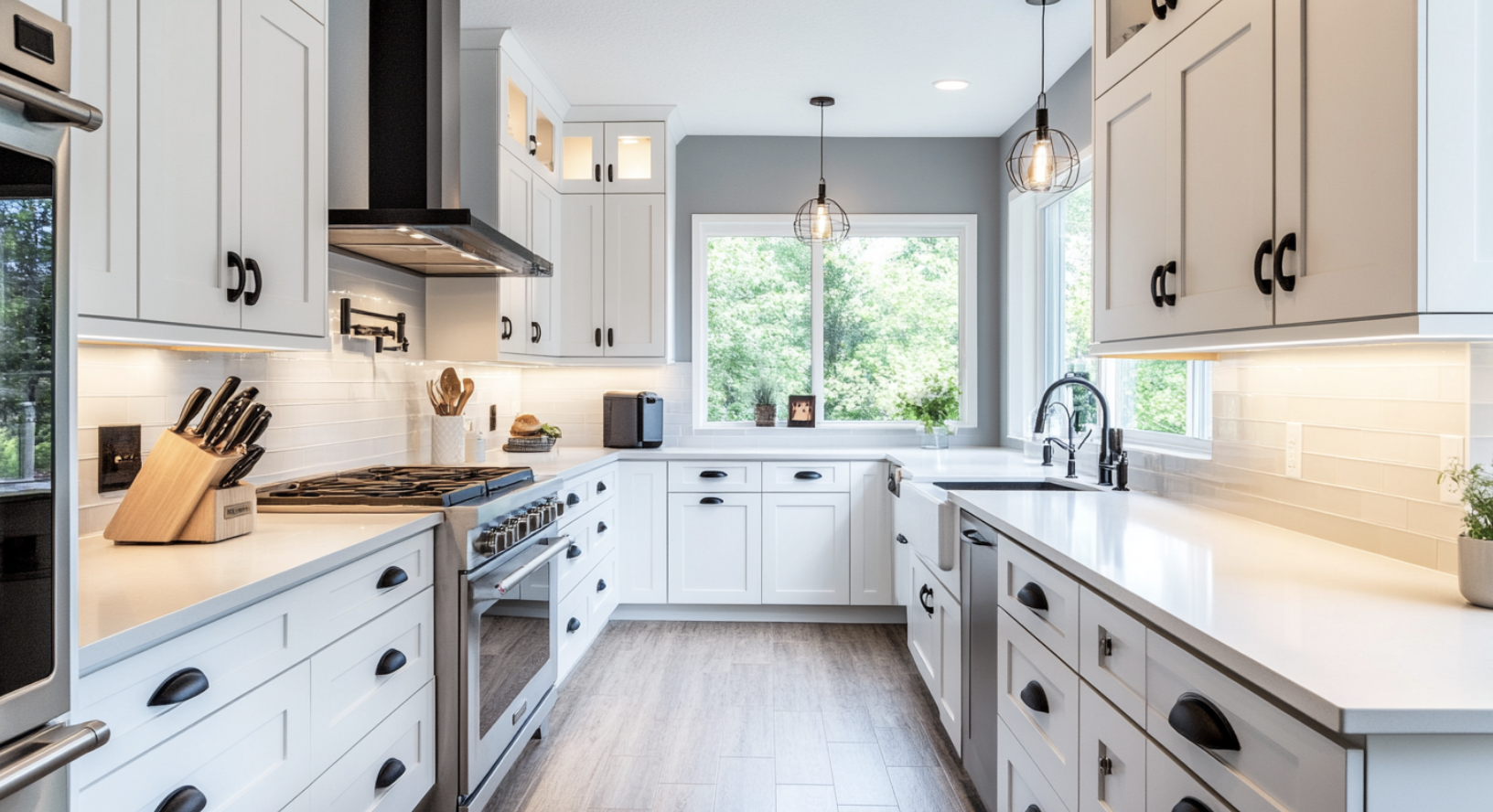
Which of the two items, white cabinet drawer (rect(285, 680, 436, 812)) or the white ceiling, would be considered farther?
the white ceiling

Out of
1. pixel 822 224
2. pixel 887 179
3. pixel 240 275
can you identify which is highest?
pixel 887 179

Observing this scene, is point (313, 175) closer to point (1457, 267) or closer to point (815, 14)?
point (815, 14)

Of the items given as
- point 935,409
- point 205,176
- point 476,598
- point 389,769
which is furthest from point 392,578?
point 935,409

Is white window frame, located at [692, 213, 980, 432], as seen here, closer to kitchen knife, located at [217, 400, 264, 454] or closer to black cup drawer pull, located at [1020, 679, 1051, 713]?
black cup drawer pull, located at [1020, 679, 1051, 713]

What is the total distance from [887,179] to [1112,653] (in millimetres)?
3587

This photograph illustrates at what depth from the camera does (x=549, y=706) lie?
2826mm

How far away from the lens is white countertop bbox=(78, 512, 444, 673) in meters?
1.10

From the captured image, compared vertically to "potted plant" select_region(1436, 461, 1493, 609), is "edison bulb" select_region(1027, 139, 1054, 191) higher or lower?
higher

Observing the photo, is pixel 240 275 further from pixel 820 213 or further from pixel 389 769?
pixel 820 213

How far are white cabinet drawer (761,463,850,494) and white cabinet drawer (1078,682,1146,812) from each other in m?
2.58

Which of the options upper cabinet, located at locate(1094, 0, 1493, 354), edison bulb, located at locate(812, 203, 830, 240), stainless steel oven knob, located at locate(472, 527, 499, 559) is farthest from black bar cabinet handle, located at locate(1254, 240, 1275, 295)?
edison bulb, located at locate(812, 203, 830, 240)

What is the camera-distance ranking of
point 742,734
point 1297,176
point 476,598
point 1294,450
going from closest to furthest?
1. point 1297,176
2. point 1294,450
3. point 476,598
4. point 742,734

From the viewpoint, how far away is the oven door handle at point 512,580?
219cm

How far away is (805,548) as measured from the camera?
4102 mm
